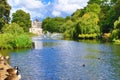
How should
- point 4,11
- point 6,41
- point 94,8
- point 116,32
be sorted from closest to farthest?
point 6,41 → point 116,32 → point 4,11 → point 94,8

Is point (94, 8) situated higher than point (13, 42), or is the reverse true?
point (94, 8)

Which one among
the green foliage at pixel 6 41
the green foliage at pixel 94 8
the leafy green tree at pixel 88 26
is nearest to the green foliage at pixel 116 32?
the leafy green tree at pixel 88 26

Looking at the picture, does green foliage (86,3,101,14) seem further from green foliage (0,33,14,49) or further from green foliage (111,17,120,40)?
green foliage (0,33,14,49)

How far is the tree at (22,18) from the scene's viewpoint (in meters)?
160

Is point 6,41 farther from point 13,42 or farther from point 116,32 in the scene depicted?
point 116,32

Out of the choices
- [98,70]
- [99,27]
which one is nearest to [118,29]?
[99,27]

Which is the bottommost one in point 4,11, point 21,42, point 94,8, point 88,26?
point 21,42

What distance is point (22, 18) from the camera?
159 meters

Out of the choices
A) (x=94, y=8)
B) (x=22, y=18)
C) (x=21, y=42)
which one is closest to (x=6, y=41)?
(x=21, y=42)

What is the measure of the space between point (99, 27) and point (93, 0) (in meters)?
35.7

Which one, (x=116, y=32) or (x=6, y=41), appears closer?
(x=6, y=41)

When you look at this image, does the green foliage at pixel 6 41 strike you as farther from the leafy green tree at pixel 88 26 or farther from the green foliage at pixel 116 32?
the leafy green tree at pixel 88 26

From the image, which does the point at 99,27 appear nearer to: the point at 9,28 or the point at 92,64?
the point at 9,28

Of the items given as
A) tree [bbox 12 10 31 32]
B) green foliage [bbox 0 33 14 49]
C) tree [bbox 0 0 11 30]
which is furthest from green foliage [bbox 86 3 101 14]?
green foliage [bbox 0 33 14 49]
